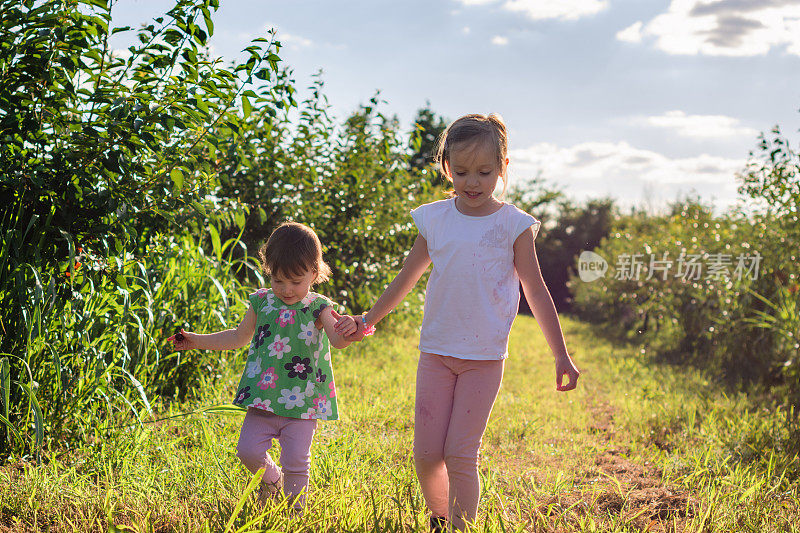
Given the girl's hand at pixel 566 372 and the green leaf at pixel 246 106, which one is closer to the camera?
the girl's hand at pixel 566 372

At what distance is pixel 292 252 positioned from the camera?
245 centimetres

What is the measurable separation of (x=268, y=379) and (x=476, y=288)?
83 centimetres

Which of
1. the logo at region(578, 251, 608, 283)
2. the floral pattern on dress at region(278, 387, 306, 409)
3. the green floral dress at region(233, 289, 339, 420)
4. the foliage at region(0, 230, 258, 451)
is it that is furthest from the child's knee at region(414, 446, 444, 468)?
the logo at region(578, 251, 608, 283)

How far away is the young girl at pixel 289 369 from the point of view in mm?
2449

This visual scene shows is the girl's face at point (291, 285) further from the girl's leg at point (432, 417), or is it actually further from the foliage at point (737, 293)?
the foliage at point (737, 293)

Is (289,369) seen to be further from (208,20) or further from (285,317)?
(208,20)

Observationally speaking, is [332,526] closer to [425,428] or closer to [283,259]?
[425,428]

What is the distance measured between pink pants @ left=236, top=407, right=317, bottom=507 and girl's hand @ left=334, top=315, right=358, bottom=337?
1.22 feet

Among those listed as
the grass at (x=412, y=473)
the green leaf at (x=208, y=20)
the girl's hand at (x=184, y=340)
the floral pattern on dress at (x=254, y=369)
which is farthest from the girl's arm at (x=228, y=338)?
the green leaf at (x=208, y=20)

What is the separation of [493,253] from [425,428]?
69cm

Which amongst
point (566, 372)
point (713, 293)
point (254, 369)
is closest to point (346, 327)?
point (254, 369)

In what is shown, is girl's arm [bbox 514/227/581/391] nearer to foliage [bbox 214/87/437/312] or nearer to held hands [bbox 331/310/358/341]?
held hands [bbox 331/310/358/341]

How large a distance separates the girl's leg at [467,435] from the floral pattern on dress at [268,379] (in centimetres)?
66

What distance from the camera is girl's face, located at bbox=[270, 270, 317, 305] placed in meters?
2.49
